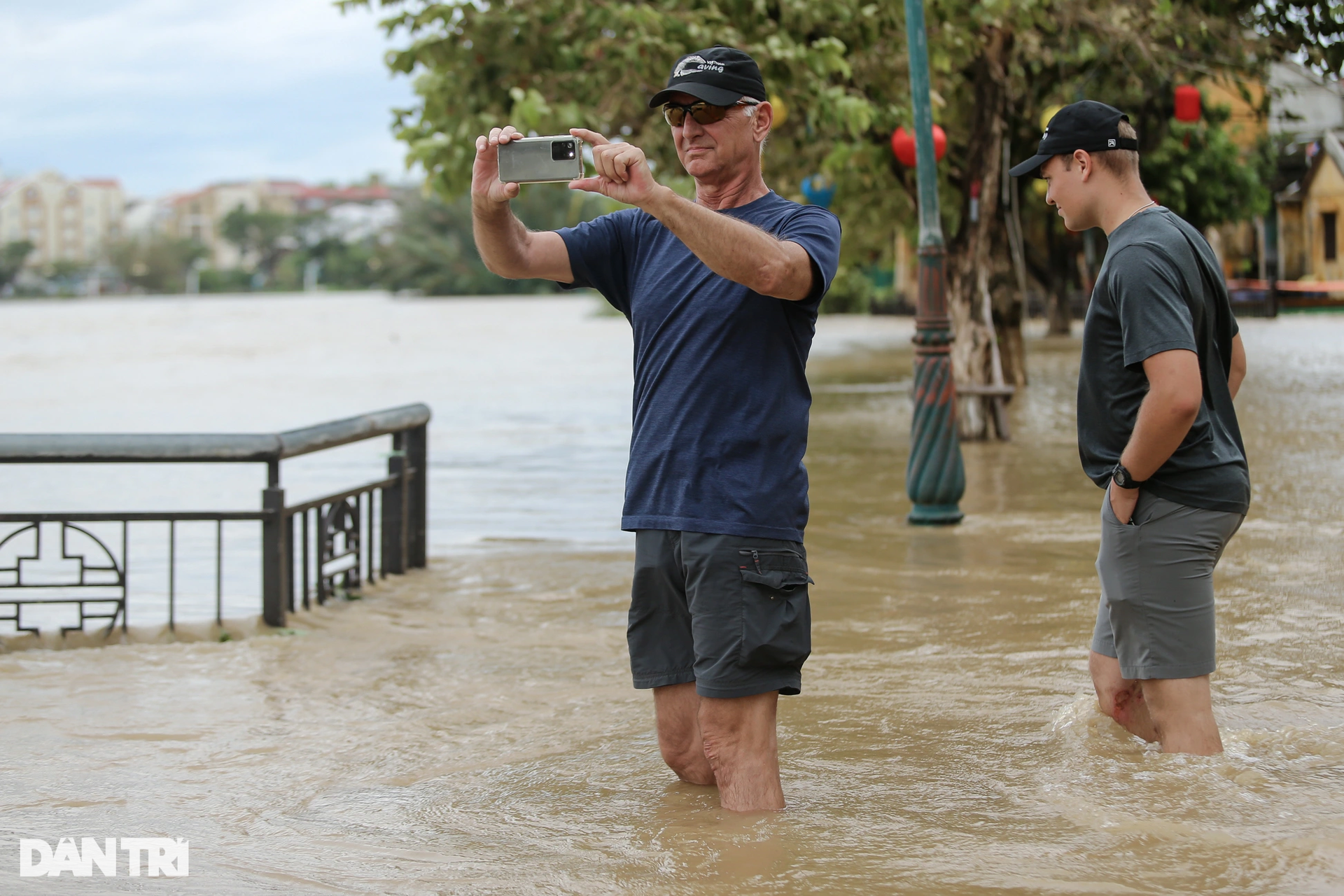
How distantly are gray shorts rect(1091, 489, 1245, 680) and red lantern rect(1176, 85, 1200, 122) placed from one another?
12.8m

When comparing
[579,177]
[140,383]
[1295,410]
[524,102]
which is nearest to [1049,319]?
[1295,410]

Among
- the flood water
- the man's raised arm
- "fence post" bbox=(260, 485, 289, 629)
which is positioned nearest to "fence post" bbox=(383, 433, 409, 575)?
the flood water

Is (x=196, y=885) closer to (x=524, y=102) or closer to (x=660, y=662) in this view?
(x=660, y=662)

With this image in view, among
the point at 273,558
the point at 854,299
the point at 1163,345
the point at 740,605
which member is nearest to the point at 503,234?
the point at 740,605

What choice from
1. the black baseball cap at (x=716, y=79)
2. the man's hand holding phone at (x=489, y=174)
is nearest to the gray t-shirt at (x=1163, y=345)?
the black baseball cap at (x=716, y=79)

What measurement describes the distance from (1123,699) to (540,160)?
2.34 metres

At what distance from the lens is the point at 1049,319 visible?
32031 millimetres

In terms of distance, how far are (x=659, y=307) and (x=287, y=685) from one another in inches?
106

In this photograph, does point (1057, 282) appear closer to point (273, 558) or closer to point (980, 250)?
point (980, 250)

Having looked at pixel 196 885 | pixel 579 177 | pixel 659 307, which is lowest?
pixel 196 885

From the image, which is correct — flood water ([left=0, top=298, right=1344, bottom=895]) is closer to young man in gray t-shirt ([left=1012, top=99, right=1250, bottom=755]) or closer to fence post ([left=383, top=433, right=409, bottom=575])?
fence post ([left=383, top=433, right=409, bottom=575])

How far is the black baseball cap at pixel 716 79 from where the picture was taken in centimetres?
349

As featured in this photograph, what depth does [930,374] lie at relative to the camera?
904 centimetres

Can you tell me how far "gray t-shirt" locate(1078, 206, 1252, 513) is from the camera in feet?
11.9
